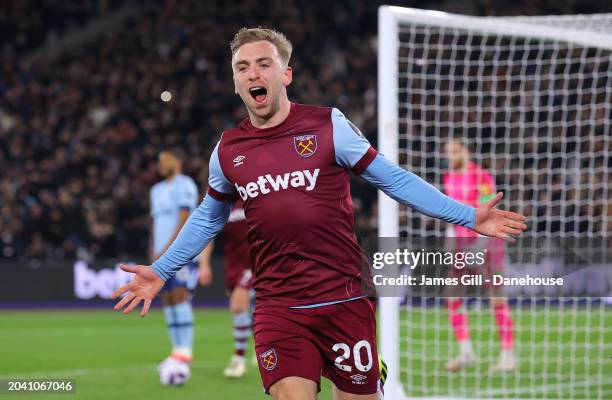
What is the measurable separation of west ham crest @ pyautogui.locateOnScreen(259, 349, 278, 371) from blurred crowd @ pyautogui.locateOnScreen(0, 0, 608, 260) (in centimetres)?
1204

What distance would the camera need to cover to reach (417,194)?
12.5ft

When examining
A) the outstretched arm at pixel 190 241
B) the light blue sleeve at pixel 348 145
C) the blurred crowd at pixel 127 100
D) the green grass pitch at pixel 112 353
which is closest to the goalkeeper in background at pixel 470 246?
the green grass pitch at pixel 112 353

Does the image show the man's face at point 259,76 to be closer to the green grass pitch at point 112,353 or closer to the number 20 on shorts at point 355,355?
the number 20 on shorts at point 355,355

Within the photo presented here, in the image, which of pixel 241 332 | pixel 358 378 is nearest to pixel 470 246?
pixel 241 332

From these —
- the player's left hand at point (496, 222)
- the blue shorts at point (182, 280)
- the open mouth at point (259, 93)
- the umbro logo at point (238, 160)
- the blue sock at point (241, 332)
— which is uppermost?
the open mouth at point (259, 93)

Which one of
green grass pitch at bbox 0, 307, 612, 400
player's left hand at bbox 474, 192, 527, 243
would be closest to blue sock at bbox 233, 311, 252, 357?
green grass pitch at bbox 0, 307, 612, 400

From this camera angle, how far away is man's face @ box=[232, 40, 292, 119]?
3867mm

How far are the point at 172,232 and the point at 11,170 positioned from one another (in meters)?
10.6

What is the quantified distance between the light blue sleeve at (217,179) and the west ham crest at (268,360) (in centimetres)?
75

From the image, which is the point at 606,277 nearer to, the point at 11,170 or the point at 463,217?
the point at 463,217

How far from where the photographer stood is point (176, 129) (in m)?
19.0

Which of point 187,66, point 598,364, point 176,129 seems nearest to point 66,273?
point 176,129

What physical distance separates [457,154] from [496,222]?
4742 millimetres

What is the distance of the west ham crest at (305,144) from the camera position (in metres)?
3.89
